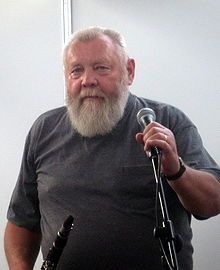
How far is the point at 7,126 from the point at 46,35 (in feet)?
1.70

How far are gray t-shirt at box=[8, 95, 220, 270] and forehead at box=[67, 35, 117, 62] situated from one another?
0.68 feet

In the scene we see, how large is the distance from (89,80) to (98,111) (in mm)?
125

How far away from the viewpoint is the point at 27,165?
160cm

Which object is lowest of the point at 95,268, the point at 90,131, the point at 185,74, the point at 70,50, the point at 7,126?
the point at 95,268

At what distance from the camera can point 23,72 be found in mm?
2150

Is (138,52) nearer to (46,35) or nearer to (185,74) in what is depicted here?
(185,74)

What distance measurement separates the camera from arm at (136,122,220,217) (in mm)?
927

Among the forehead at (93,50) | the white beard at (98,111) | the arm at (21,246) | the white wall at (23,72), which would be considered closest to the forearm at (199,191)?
the white beard at (98,111)

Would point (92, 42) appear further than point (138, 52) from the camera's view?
No

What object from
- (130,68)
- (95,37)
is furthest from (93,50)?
(130,68)

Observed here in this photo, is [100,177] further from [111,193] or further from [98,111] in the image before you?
[98,111]

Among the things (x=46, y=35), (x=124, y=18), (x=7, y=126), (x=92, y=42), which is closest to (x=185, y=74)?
(x=124, y=18)

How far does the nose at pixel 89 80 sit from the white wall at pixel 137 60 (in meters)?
0.58

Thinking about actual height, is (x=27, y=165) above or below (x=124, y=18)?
below
